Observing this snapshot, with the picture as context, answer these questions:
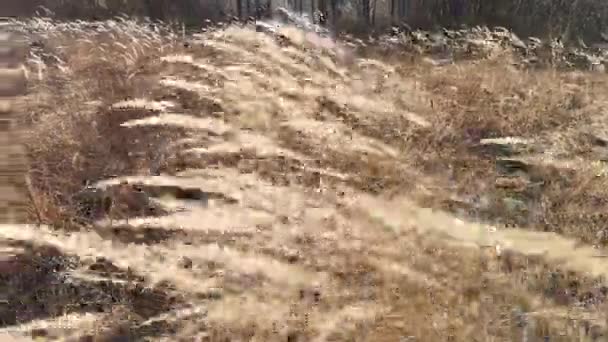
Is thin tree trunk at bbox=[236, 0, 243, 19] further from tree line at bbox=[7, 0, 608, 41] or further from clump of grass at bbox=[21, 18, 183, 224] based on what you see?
clump of grass at bbox=[21, 18, 183, 224]

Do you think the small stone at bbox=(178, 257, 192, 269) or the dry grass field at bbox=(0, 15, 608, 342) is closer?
the dry grass field at bbox=(0, 15, 608, 342)

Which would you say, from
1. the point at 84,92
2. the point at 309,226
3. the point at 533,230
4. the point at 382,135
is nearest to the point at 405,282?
the point at 309,226

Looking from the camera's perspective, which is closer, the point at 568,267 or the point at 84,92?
the point at 568,267

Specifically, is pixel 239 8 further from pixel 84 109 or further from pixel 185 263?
pixel 185 263

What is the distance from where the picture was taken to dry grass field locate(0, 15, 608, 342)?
7.21 feet

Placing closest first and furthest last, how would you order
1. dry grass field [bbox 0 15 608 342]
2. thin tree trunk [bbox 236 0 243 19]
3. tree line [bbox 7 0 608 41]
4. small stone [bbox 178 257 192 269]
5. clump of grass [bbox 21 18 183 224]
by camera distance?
dry grass field [bbox 0 15 608 342]
small stone [bbox 178 257 192 269]
clump of grass [bbox 21 18 183 224]
tree line [bbox 7 0 608 41]
thin tree trunk [bbox 236 0 243 19]

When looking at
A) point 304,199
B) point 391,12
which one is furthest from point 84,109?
point 391,12

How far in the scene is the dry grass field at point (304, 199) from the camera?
2.20 meters

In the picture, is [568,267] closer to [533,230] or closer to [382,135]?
[533,230]

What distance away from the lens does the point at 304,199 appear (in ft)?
8.71

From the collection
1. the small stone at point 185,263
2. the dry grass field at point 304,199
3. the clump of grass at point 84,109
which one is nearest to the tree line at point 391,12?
the clump of grass at point 84,109

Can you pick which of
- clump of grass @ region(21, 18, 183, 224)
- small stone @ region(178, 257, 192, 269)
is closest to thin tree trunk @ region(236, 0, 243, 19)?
clump of grass @ region(21, 18, 183, 224)

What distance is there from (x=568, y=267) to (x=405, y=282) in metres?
0.51

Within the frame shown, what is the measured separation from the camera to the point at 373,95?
3.77 m
